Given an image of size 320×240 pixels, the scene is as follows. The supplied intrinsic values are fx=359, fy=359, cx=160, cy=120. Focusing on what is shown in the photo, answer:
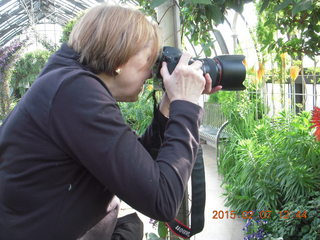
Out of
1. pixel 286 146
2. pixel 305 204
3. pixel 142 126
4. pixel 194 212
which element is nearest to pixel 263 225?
pixel 305 204

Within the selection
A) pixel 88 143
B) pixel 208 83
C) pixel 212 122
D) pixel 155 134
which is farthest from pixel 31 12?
pixel 88 143

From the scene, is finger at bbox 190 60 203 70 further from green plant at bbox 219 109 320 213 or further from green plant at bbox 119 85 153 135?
green plant at bbox 119 85 153 135

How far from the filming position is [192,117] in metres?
0.79

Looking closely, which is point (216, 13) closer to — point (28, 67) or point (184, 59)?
point (184, 59)

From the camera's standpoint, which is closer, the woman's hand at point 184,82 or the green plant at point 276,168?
the woman's hand at point 184,82

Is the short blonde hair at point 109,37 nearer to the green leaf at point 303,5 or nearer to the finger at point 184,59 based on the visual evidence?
the finger at point 184,59

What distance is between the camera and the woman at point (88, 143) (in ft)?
2.26

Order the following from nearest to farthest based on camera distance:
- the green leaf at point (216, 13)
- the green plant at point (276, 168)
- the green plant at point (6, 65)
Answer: the green leaf at point (216, 13)
the green plant at point (276, 168)
the green plant at point (6, 65)

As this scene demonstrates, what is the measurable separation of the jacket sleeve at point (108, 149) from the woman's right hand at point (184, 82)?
0.16 meters

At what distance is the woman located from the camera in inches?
27.1

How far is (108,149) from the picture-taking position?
680 mm

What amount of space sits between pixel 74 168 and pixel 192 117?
0.27 metres

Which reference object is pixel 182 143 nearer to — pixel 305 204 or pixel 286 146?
pixel 305 204
